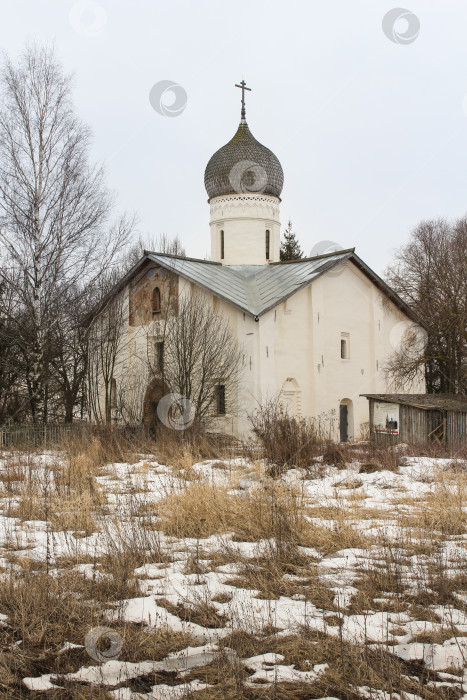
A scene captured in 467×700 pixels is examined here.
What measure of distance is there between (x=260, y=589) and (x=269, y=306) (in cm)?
1535

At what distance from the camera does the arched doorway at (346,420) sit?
22.7m

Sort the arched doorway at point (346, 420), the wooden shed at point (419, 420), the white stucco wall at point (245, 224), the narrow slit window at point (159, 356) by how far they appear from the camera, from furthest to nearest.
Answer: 1. the white stucco wall at point (245, 224)
2. the arched doorway at point (346, 420)
3. the narrow slit window at point (159, 356)
4. the wooden shed at point (419, 420)

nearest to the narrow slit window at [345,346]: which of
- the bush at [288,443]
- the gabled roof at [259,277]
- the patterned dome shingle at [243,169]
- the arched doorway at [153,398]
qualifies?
the gabled roof at [259,277]

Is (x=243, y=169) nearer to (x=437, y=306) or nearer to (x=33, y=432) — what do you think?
(x=437, y=306)

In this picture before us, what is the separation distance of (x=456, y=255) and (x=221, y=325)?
562 inches

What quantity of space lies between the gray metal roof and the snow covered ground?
12.4 meters

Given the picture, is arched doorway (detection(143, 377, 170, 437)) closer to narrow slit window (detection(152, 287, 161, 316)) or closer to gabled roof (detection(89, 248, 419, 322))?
narrow slit window (detection(152, 287, 161, 316))

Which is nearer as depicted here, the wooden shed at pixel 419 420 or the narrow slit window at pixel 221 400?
the wooden shed at pixel 419 420

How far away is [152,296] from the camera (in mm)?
23469

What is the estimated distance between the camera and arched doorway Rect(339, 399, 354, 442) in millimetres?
22719

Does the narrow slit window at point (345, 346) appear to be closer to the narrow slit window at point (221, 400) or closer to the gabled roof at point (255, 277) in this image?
the gabled roof at point (255, 277)

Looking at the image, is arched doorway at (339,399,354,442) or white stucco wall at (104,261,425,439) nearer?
white stucco wall at (104,261,425,439)

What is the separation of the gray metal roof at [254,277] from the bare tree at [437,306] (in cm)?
522

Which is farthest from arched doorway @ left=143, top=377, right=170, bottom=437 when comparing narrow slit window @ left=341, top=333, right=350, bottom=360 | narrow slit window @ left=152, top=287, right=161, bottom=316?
narrow slit window @ left=341, top=333, right=350, bottom=360
